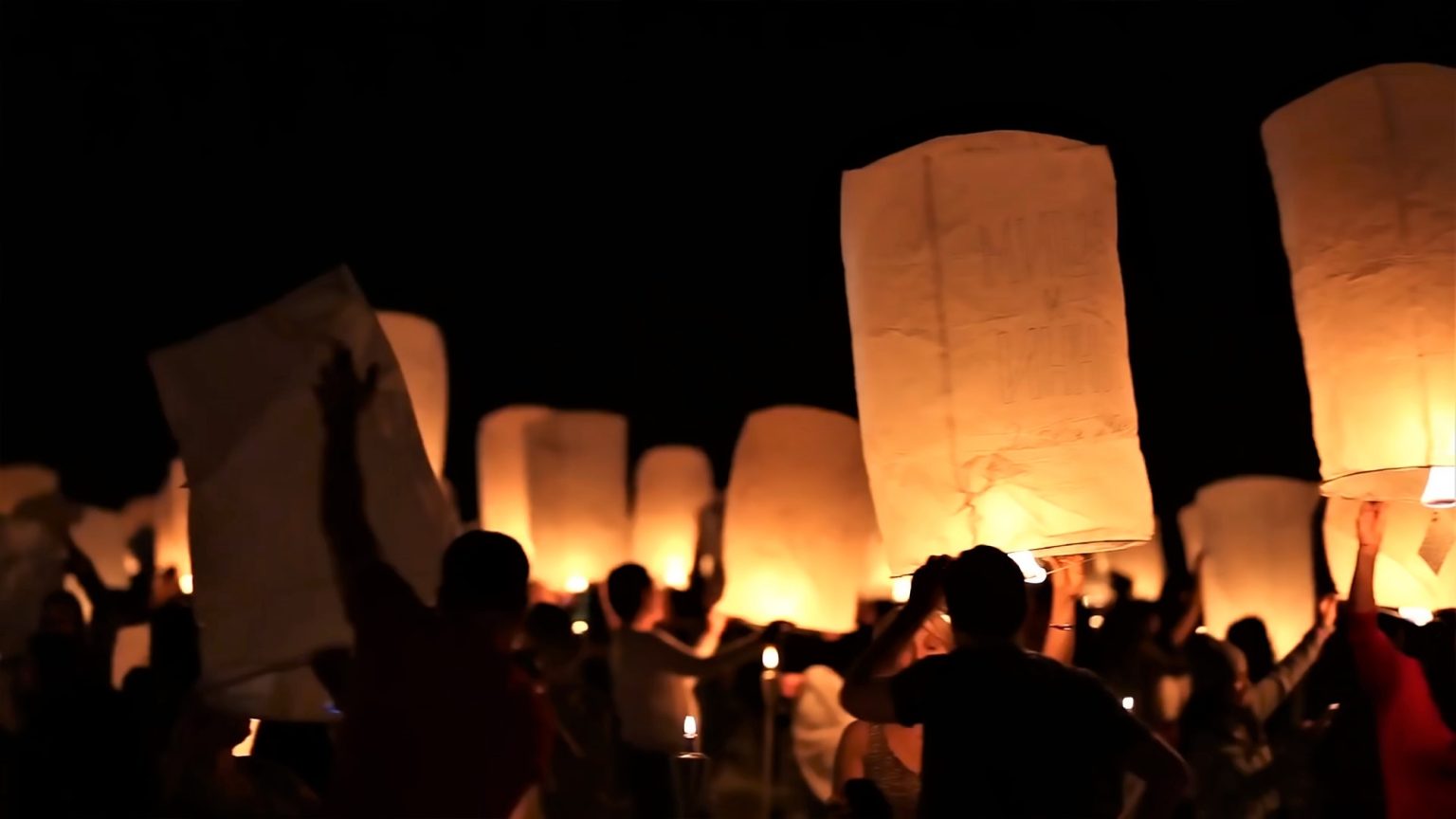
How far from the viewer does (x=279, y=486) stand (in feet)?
11.4

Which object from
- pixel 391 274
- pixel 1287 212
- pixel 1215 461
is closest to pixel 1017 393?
pixel 1287 212

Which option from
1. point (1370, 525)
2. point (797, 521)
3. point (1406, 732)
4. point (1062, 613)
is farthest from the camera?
point (797, 521)

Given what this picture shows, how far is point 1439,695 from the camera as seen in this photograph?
4.18 meters

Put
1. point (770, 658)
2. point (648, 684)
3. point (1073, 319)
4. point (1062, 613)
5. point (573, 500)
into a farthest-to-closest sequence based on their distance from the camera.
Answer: point (573, 500), point (648, 684), point (770, 658), point (1062, 613), point (1073, 319)

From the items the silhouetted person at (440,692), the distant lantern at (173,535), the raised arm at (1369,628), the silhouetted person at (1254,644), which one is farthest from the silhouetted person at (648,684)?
the distant lantern at (173,535)

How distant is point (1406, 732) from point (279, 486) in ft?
9.15

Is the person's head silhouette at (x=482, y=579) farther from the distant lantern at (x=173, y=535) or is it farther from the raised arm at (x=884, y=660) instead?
the distant lantern at (x=173, y=535)

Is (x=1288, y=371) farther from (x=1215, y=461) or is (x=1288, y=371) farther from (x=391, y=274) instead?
(x=391, y=274)

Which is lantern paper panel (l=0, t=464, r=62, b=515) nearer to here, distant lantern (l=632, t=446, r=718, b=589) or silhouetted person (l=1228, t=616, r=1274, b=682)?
distant lantern (l=632, t=446, r=718, b=589)

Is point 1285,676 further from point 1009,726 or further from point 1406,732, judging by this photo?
point 1009,726

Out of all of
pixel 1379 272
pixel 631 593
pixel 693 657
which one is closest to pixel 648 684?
pixel 693 657

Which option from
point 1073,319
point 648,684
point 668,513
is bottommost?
point 648,684

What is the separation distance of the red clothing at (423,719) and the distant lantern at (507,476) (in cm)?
545

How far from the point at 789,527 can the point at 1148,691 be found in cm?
157
